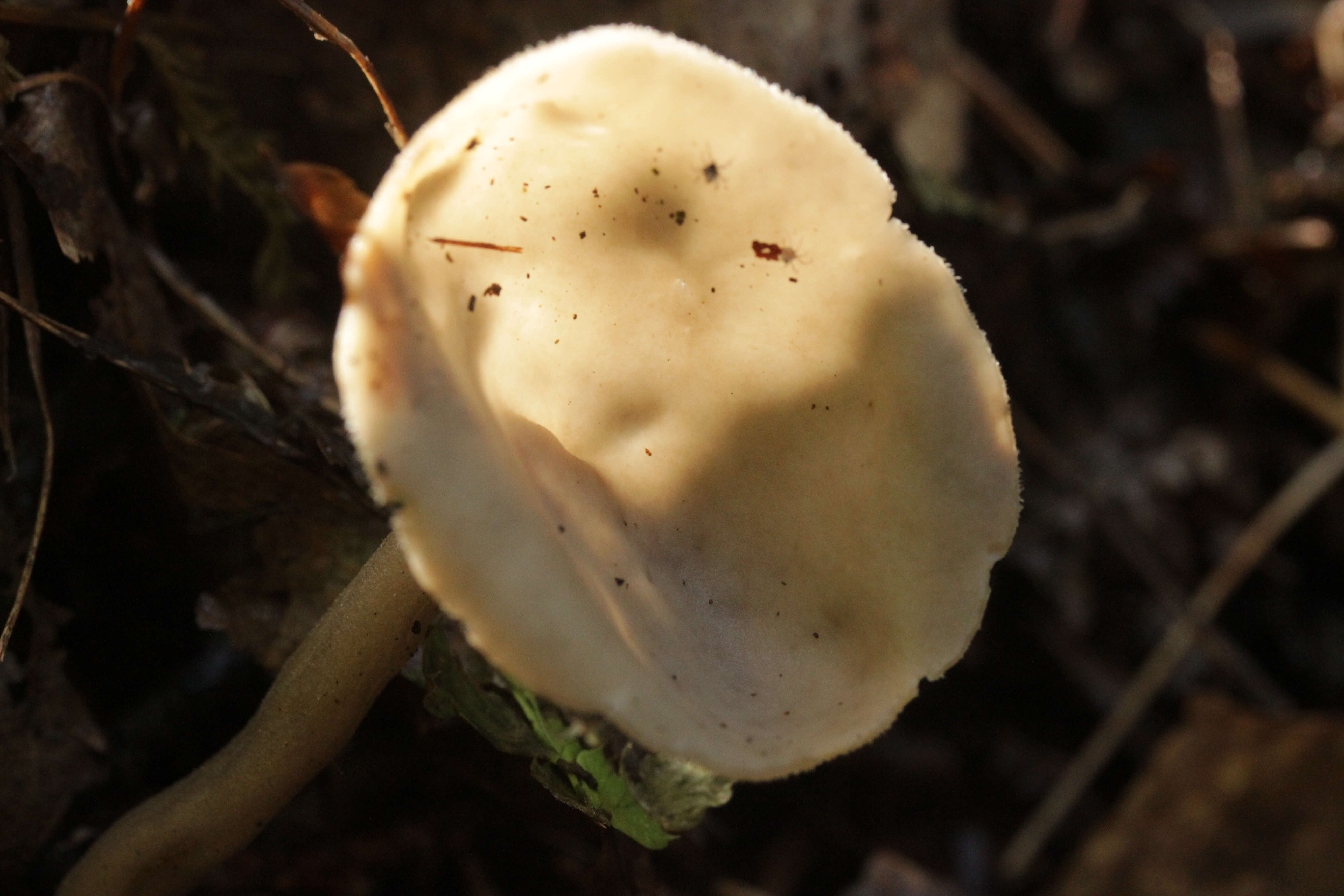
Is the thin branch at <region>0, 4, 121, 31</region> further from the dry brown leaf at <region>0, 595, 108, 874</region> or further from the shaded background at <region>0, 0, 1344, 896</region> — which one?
the dry brown leaf at <region>0, 595, 108, 874</region>

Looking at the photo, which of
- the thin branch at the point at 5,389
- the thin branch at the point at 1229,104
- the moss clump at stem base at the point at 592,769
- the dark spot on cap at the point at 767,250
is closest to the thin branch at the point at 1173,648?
the thin branch at the point at 1229,104

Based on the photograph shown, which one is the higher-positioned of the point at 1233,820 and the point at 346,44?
the point at 346,44

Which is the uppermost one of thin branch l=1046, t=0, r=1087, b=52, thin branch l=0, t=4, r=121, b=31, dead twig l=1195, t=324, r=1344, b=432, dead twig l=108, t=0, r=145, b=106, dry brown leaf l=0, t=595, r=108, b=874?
thin branch l=0, t=4, r=121, b=31

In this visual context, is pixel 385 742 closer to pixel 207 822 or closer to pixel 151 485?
pixel 207 822

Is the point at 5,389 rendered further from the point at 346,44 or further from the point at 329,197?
the point at 346,44

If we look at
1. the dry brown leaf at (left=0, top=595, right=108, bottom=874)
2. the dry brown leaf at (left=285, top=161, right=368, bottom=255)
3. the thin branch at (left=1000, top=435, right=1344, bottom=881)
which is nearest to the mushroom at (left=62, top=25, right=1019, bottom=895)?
the dry brown leaf at (left=0, top=595, right=108, bottom=874)

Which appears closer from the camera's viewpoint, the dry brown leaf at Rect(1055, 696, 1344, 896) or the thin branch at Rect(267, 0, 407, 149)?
the thin branch at Rect(267, 0, 407, 149)

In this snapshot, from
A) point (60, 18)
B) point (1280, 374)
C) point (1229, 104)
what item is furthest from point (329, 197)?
point (1229, 104)
